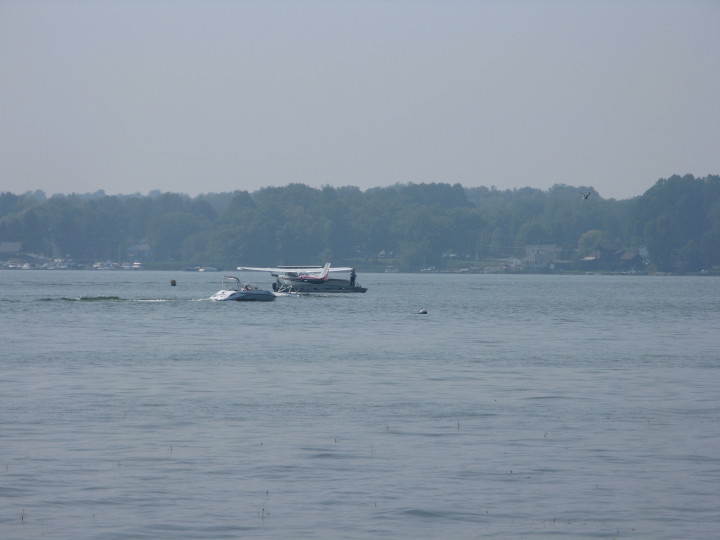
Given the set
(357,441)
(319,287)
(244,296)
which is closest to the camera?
(357,441)


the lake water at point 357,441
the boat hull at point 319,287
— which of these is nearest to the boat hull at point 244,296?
the boat hull at point 319,287

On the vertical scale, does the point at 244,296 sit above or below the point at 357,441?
above

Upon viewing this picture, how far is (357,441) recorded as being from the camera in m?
28.8

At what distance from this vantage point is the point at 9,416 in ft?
105

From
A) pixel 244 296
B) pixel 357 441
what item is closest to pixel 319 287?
pixel 244 296

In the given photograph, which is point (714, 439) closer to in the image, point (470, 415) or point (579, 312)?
point (470, 415)

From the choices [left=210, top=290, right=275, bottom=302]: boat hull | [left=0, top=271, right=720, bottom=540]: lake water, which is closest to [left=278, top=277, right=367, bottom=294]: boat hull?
[left=210, top=290, right=275, bottom=302]: boat hull

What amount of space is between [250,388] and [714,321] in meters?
55.9

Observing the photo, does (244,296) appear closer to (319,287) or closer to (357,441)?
(319,287)

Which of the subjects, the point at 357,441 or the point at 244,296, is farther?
the point at 244,296

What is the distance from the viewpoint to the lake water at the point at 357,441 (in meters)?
21.7

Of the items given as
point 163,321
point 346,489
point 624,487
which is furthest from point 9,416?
point 163,321

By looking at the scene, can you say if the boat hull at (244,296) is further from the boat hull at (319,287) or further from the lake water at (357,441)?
the lake water at (357,441)

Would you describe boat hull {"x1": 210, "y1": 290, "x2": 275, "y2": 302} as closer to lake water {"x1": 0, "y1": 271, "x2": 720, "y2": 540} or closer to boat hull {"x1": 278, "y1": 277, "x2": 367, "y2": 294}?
boat hull {"x1": 278, "y1": 277, "x2": 367, "y2": 294}
